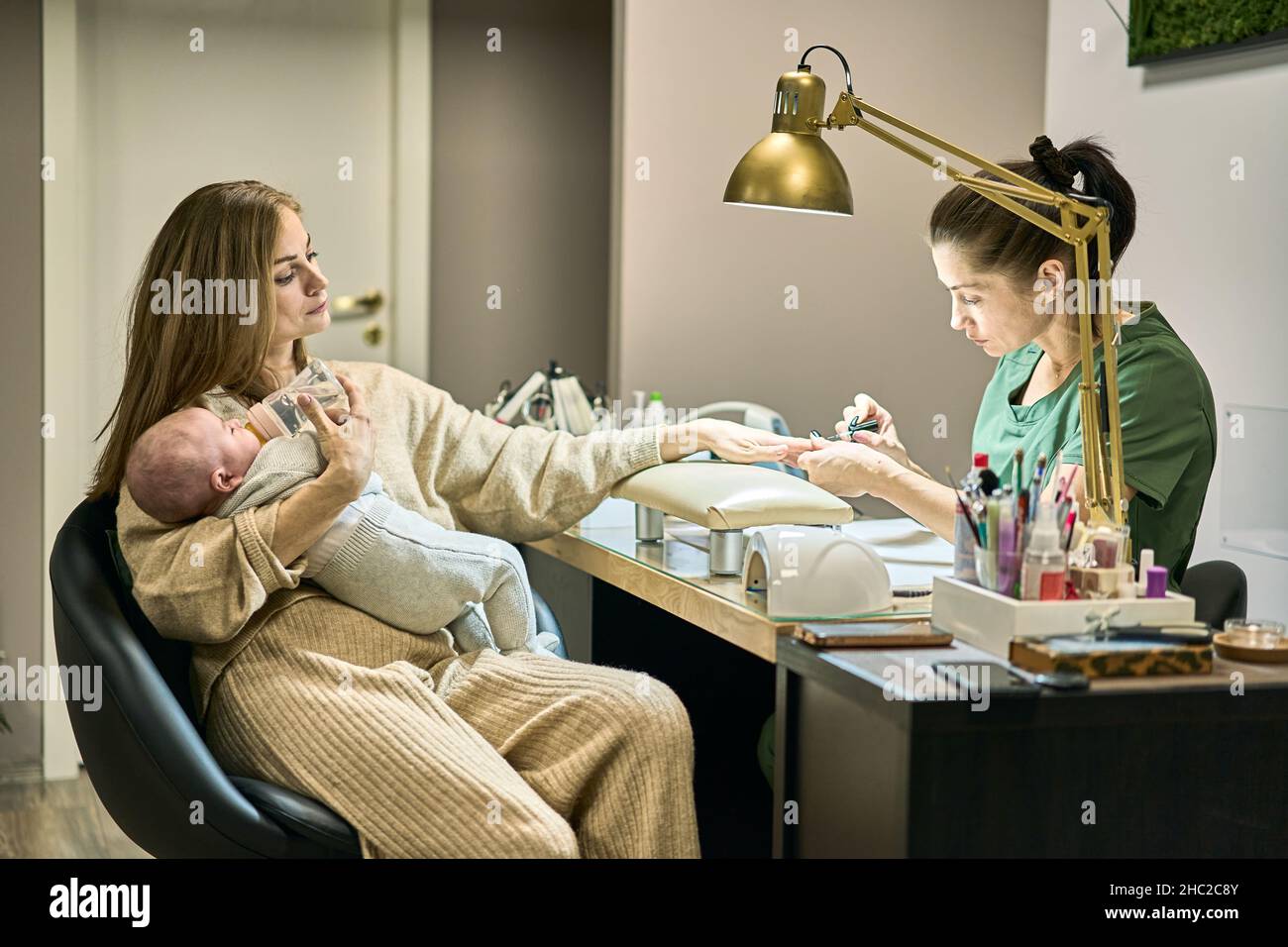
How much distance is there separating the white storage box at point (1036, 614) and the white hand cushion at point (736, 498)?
41cm

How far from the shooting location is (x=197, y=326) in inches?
75.5

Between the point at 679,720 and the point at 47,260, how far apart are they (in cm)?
216

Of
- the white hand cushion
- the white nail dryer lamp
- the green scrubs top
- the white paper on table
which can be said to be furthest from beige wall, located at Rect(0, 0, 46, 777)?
the green scrubs top

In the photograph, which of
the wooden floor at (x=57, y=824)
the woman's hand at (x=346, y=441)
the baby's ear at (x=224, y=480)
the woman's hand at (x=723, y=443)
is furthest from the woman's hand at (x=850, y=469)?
the wooden floor at (x=57, y=824)

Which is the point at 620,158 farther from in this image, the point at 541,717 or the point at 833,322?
the point at 541,717


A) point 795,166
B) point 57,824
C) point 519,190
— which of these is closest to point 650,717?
point 795,166

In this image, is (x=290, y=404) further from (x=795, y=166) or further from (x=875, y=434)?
(x=875, y=434)

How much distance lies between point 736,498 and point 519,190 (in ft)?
5.86

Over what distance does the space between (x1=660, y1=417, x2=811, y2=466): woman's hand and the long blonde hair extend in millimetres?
639

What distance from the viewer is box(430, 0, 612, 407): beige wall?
11.4 ft

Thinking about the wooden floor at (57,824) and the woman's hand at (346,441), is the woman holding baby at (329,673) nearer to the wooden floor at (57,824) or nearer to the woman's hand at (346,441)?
the woman's hand at (346,441)

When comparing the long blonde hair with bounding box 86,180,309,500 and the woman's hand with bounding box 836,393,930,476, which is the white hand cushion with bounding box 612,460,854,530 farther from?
the long blonde hair with bounding box 86,180,309,500

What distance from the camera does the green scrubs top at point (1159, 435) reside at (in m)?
1.91
